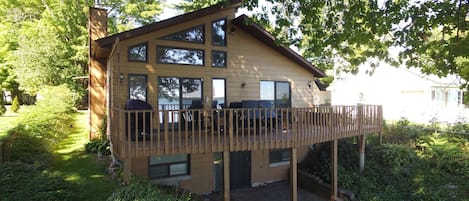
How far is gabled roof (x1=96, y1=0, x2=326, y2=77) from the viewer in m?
7.53

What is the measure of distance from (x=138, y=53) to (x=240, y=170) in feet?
17.9

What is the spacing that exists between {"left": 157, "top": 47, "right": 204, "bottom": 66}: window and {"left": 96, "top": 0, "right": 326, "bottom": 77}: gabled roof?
2.48 ft

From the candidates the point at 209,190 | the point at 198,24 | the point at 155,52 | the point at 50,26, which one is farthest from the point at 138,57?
the point at 50,26

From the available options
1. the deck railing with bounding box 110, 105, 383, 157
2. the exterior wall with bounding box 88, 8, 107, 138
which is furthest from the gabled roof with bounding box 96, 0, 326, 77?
the exterior wall with bounding box 88, 8, 107, 138

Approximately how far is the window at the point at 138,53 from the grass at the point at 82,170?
135 inches

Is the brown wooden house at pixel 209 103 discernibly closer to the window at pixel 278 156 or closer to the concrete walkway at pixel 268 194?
the window at pixel 278 156

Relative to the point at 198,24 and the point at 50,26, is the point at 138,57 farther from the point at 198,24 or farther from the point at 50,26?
the point at 50,26

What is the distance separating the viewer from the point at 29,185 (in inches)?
194

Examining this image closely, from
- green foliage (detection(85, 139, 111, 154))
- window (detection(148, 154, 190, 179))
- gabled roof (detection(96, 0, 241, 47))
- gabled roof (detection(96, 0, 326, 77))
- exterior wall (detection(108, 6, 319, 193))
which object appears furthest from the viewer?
green foliage (detection(85, 139, 111, 154))

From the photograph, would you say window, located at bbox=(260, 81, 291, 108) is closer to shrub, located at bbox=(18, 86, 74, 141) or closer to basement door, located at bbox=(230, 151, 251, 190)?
A: basement door, located at bbox=(230, 151, 251, 190)

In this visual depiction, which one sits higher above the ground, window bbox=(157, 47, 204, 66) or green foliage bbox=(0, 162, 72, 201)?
window bbox=(157, 47, 204, 66)

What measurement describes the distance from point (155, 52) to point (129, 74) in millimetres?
1053

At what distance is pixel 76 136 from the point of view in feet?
41.7

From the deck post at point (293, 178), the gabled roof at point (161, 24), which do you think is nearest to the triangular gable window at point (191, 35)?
the gabled roof at point (161, 24)
